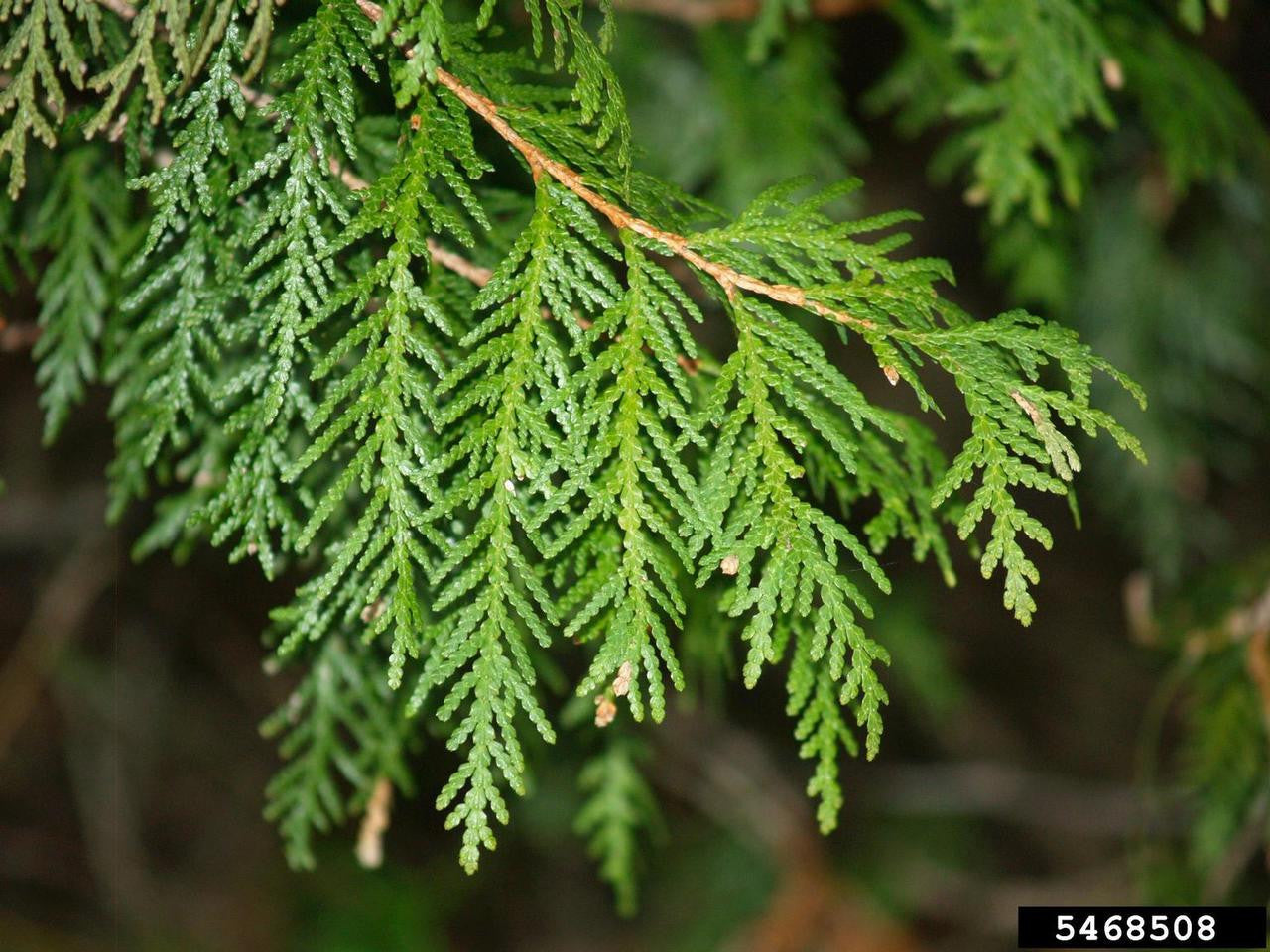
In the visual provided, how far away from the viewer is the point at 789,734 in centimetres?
380

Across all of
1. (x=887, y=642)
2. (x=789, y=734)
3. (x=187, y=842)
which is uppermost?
(x=887, y=642)

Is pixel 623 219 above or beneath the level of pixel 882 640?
above

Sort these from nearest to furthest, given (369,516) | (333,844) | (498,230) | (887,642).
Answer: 1. (369,516)
2. (498,230)
3. (887,642)
4. (333,844)

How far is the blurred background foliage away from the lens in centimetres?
189

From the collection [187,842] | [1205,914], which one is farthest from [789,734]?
[187,842]

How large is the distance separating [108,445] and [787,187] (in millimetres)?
2453

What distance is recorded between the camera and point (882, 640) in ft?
9.09

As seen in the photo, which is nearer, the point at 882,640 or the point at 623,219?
the point at 623,219

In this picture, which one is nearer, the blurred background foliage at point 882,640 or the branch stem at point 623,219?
the branch stem at point 623,219

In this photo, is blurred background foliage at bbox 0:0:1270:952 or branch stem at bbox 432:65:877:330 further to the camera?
blurred background foliage at bbox 0:0:1270:952

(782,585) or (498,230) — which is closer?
(782,585)

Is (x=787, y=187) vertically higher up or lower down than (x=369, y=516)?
higher up

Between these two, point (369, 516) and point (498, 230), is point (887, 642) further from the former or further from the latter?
point (369, 516)

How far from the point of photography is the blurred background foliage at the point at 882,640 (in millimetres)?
1893
